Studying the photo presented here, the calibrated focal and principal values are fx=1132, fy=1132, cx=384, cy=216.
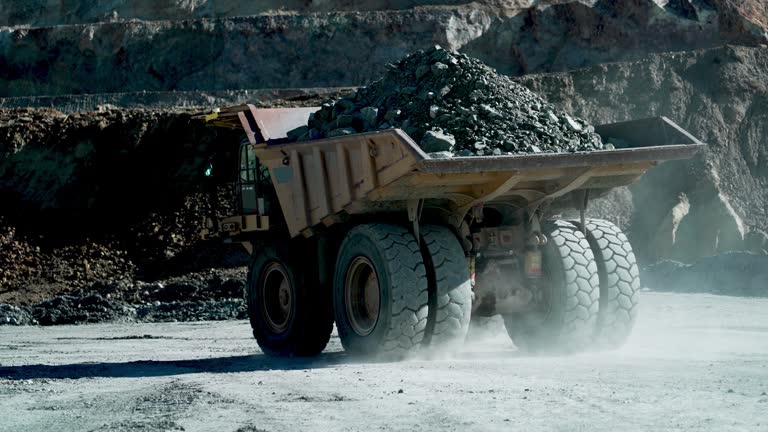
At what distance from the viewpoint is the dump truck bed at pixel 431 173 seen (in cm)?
960

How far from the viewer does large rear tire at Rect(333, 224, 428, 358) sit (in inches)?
392

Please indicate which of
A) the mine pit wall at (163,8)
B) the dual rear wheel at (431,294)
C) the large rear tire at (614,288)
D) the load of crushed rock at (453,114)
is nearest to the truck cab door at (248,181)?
the dual rear wheel at (431,294)

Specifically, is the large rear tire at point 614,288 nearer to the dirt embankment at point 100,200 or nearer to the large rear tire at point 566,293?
the large rear tire at point 566,293

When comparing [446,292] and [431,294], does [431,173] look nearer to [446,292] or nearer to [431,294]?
[446,292]

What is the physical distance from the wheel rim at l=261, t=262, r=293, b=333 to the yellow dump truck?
65 mm

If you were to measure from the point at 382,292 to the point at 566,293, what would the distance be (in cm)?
176

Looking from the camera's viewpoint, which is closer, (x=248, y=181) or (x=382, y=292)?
(x=382, y=292)

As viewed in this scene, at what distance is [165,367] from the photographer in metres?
11.0

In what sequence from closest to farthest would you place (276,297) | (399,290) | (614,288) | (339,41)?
(399,290) < (614,288) < (276,297) < (339,41)

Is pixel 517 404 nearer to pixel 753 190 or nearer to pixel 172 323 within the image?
pixel 172 323

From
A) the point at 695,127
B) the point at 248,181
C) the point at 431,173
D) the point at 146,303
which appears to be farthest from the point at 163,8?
the point at 431,173

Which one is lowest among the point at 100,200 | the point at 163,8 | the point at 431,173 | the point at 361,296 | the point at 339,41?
the point at 361,296

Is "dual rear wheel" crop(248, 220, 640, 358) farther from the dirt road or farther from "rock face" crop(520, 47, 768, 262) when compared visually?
"rock face" crop(520, 47, 768, 262)

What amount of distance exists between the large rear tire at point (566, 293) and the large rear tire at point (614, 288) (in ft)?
0.40
